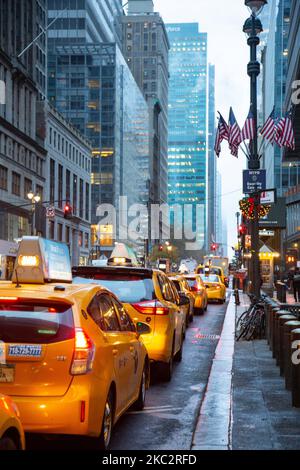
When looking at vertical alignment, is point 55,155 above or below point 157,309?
above

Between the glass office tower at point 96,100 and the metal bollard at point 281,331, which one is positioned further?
the glass office tower at point 96,100

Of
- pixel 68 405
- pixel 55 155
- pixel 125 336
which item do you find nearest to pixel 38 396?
pixel 68 405

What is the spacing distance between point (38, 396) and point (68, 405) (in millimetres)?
273

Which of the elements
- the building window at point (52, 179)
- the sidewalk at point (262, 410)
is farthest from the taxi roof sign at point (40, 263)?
the building window at point (52, 179)

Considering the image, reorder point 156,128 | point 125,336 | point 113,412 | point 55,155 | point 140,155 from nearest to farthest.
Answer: point 113,412, point 125,336, point 55,155, point 140,155, point 156,128

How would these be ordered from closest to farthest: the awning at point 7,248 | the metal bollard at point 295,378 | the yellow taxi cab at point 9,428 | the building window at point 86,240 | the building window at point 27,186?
the yellow taxi cab at point 9,428 → the metal bollard at point 295,378 → the awning at point 7,248 → the building window at point 27,186 → the building window at point 86,240

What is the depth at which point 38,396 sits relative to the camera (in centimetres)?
588

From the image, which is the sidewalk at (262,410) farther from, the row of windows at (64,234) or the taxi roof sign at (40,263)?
the row of windows at (64,234)

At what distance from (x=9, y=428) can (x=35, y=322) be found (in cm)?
157

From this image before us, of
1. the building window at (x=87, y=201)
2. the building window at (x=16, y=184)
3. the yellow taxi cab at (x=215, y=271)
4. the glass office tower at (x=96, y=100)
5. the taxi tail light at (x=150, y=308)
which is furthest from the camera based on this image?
the glass office tower at (x=96, y=100)

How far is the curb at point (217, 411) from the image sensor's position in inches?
269

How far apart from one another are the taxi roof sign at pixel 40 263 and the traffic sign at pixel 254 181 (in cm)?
1236

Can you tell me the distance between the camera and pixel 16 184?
68.5 metres
